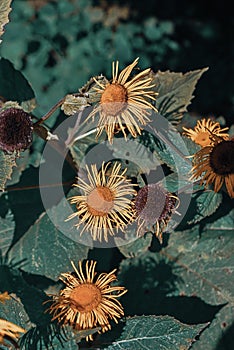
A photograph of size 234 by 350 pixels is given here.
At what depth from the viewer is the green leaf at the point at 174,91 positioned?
156 cm

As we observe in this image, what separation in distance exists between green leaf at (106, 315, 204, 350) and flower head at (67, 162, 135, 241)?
0.19 m

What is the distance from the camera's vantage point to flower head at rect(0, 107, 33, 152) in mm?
1279

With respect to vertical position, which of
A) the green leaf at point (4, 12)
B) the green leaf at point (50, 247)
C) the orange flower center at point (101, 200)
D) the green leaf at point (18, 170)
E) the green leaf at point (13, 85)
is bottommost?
the green leaf at point (50, 247)

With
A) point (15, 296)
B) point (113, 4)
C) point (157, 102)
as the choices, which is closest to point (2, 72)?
point (157, 102)

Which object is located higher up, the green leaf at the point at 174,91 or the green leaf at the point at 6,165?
the green leaf at the point at 6,165

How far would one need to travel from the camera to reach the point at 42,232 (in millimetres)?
1593

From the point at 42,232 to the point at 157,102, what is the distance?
0.41 m

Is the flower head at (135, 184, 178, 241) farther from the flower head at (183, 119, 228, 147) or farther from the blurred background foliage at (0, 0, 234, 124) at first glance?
the blurred background foliage at (0, 0, 234, 124)

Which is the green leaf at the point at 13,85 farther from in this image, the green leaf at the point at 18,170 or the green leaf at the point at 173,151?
the green leaf at the point at 173,151

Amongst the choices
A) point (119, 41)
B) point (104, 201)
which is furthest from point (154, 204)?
point (119, 41)

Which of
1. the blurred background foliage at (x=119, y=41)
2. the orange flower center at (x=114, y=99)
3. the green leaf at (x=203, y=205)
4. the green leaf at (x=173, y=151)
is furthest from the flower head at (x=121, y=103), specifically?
the blurred background foliage at (x=119, y=41)

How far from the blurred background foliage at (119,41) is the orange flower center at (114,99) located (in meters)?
1.16

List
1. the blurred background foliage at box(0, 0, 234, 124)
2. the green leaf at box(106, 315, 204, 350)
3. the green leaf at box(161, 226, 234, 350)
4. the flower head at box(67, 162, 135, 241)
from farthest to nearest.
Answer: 1. the blurred background foliage at box(0, 0, 234, 124)
2. the green leaf at box(161, 226, 234, 350)
3. the flower head at box(67, 162, 135, 241)
4. the green leaf at box(106, 315, 204, 350)

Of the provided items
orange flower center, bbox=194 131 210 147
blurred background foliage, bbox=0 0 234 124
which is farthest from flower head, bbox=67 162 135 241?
blurred background foliage, bbox=0 0 234 124
